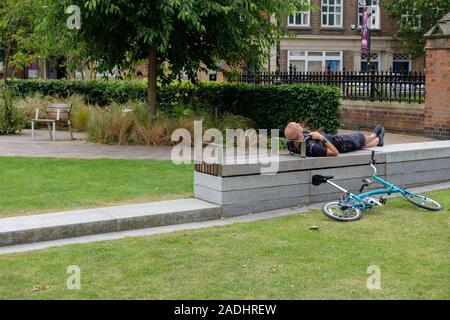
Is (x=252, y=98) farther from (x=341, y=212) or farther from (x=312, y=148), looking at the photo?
(x=341, y=212)

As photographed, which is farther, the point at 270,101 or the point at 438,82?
the point at 270,101

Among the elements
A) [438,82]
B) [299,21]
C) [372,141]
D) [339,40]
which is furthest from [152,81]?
[339,40]

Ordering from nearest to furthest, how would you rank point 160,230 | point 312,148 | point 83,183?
1. point 160,230
2. point 312,148
3. point 83,183

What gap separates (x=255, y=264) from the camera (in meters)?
6.32

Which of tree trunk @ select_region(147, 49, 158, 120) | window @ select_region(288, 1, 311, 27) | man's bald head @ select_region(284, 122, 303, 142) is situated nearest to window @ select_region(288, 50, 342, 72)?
window @ select_region(288, 1, 311, 27)

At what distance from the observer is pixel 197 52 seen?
654 inches

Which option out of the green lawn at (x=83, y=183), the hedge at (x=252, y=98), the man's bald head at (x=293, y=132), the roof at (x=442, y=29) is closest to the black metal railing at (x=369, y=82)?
the roof at (x=442, y=29)

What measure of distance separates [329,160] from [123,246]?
3.41 m

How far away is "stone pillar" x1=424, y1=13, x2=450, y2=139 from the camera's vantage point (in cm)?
Answer: 1616

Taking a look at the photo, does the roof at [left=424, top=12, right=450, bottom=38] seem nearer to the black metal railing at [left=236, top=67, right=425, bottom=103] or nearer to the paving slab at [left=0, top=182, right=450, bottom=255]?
the black metal railing at [left=236, top=67, right=425, bottom=103]

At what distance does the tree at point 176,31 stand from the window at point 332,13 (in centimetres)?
2897

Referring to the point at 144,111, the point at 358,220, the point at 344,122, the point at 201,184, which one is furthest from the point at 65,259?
the point at 344,122

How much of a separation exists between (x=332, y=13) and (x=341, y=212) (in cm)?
3960
